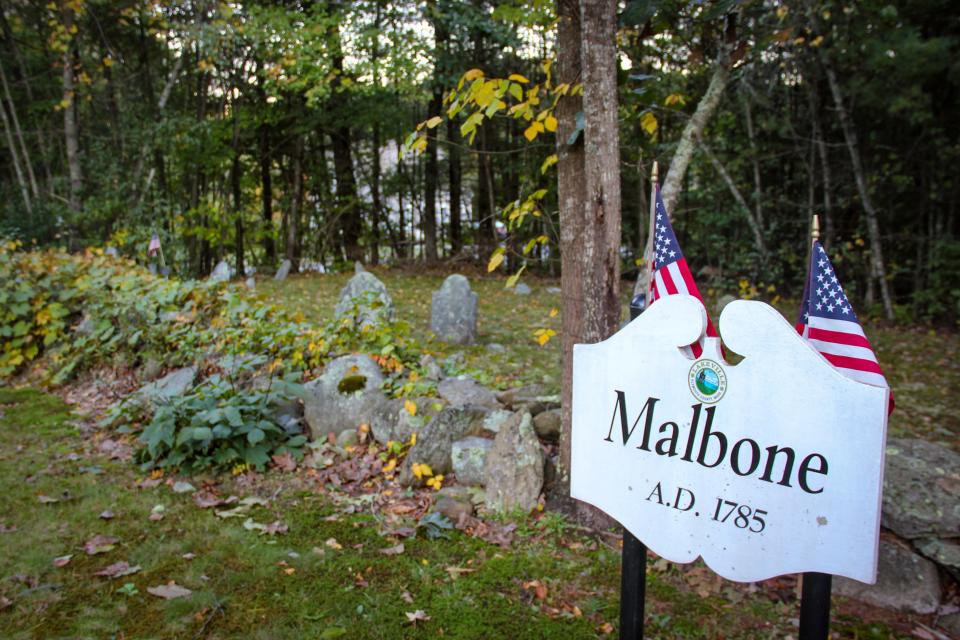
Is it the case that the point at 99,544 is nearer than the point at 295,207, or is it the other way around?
the point at 99,544

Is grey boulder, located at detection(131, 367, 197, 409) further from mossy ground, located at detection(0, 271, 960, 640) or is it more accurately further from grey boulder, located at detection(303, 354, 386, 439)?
grey boulder, located at detection(303, 354, 386, 439)

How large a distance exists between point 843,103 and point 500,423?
9.60 m

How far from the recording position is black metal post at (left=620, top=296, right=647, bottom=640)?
195 centimetres

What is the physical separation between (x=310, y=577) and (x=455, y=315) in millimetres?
4665

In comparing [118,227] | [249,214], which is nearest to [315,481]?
[118,227]

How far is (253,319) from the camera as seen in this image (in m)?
5.58

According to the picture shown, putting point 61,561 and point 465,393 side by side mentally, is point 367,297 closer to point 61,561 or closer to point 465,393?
point 465,393

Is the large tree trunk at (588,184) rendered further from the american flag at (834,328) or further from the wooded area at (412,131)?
the wooded area at (412,131)

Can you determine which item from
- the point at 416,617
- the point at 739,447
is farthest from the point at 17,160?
the point at 739,447

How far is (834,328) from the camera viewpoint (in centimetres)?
173

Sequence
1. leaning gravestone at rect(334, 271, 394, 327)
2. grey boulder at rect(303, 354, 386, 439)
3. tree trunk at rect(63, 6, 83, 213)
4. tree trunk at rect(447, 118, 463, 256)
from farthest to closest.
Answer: tree trunk at rect(447, 118, 463, 256)
tree trunk at rect(63, 6, 83, 213)
leaning gravestone at rect(334, 271, 394, 327)
grey boulder at rect(303, 354, 386, 439)

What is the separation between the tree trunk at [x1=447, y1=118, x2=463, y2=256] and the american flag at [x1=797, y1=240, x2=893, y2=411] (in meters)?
13.3

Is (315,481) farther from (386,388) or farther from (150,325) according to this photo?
(150,325)

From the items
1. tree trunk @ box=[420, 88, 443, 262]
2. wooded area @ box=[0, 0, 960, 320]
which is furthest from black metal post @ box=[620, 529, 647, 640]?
tree trunk @ box=[420, 88, 443, 262]
